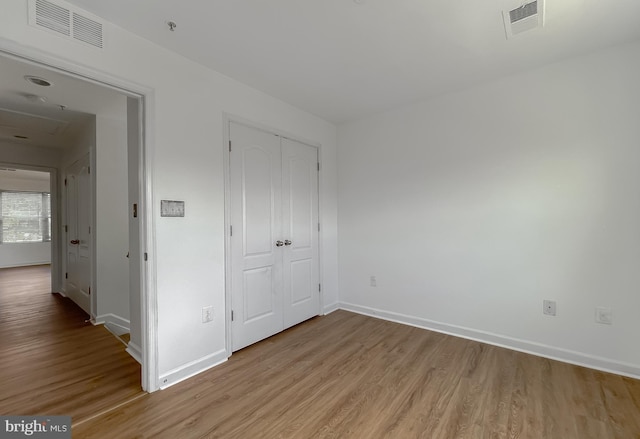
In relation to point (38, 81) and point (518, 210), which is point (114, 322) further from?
point (518, 210)

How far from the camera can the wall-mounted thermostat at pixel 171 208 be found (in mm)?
2062

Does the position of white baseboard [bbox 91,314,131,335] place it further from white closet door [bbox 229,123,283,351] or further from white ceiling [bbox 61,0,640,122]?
white ceiling [bbox 61,0,640,122]

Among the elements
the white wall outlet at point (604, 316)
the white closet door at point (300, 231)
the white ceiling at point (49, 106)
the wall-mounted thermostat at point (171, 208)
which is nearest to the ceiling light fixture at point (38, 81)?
the white ceiling at point (49, 106)

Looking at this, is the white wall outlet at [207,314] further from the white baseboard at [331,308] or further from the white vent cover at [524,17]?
the white vent cover at [524,17]

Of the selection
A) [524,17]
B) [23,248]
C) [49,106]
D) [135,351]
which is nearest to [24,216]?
[23,248]

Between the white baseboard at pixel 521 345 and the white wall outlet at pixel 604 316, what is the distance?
0.30 meters

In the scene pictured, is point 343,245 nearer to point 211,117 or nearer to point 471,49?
point 211,117

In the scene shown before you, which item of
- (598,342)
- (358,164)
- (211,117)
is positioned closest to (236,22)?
(211,117)

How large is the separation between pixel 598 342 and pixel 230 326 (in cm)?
310

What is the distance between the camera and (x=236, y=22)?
6.01 ft

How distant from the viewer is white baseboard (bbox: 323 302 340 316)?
366cm

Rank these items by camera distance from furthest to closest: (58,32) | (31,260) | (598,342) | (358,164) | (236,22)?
1. (31,260)
2. (358,164)
3. (598,342)
4. (236,22)
5. (58,32)

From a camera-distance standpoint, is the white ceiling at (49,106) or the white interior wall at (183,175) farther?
the white ceiling at (49,106)

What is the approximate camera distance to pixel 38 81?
8.17 ft
